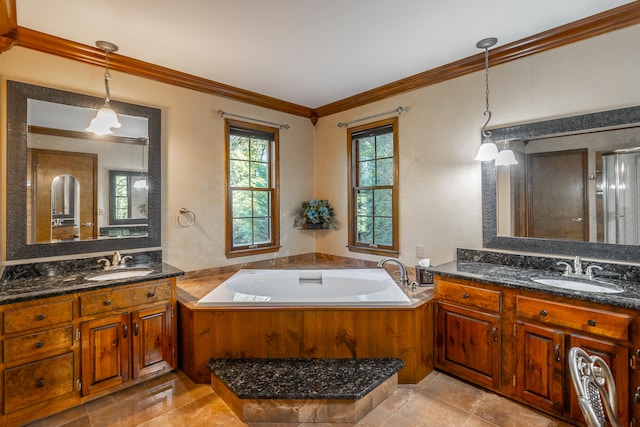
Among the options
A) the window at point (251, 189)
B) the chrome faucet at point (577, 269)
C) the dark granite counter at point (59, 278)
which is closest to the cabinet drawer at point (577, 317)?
the chrome faucet at point (577, 269)

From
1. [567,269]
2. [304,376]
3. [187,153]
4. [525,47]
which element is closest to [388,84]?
[525,47]

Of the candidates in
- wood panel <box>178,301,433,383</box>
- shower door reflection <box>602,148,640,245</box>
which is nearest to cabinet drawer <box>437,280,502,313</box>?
wood panel <box>178,301,433,383</box>

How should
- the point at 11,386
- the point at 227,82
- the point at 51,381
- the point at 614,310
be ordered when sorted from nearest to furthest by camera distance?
the point at 614,310, the point at 11,386, the point at 51,381, the point at 227,82

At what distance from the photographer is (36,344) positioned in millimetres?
1891

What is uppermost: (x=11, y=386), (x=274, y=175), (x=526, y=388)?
(x=274, y=175)

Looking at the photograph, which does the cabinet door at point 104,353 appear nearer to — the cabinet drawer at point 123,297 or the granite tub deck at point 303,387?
the cabinet drawer at point 123,297

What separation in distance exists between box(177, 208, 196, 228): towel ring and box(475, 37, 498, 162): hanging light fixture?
2.52m

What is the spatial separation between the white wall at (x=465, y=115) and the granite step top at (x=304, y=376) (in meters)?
1.29

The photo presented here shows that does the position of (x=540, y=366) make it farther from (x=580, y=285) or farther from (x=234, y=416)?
(x=234, y=416)

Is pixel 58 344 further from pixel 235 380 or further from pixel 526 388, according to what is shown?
pixel 526 388

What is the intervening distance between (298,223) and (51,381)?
2542 mm

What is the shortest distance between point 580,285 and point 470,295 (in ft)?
2.10

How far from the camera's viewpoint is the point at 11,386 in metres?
1.82

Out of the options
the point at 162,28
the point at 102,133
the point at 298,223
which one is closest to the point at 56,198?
the point at 102,133
